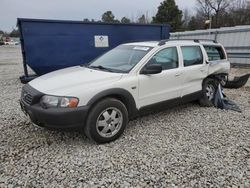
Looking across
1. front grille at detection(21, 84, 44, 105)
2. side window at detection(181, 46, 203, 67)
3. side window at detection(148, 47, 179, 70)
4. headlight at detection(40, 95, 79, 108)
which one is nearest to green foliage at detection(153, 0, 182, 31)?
side window at detection(181, 46, 203, 67)

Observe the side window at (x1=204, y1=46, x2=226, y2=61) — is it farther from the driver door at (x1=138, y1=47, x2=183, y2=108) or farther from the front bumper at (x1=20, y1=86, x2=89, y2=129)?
the front bumper at (x1=20, y1=86, x2=89, y2=129)

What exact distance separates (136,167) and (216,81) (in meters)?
3.48

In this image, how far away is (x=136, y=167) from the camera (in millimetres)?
2770

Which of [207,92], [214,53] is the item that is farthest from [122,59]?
[214,53]

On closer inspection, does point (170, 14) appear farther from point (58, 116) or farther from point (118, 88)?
point (58, 116)

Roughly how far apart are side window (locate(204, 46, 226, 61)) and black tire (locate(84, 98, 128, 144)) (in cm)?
291

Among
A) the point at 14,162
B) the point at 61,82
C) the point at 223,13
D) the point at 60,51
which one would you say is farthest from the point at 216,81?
the point at 223,13

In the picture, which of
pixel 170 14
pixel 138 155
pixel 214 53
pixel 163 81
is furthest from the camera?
pixel 170 14

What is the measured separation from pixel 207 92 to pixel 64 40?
204 inches

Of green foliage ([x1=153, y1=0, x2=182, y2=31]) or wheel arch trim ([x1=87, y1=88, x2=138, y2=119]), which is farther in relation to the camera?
green foliage ([x1=153, y1=0, x2=182, y2=31])

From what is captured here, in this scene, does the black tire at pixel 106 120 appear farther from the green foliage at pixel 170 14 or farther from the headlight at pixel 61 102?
the green foliage at pixel 170 14

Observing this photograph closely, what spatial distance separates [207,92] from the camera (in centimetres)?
509

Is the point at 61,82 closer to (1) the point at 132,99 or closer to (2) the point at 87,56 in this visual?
(1) the point at 132,99

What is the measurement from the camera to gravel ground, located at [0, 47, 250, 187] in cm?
254
